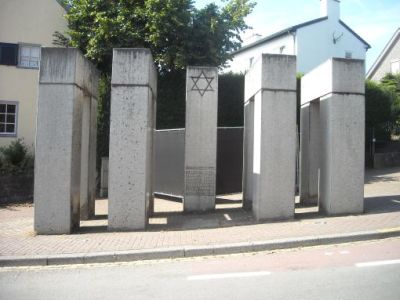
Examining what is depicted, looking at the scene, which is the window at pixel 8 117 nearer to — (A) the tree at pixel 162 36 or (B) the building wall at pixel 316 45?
(A) the tree at pixel 162 36

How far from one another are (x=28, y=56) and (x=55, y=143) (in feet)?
38.1

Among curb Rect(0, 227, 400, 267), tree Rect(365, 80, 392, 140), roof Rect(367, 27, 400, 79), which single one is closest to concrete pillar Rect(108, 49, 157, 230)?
curb Rect(0, 227, 400, 267)

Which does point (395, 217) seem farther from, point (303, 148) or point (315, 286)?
point (315, 286)

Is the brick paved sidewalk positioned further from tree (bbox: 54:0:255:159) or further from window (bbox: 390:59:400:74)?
window (bbox: 390:59:400:74)

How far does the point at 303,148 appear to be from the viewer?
12.6 m

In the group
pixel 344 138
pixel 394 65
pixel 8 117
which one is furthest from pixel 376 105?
pixel 394 65

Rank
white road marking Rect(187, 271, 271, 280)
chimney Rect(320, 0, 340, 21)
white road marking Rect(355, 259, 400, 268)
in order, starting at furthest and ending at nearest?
chimney Rect(320, 0, 340, 21), white road marking Rect(355, 259, 400, 268), white road marking Rect(187, 271, 271, 280)

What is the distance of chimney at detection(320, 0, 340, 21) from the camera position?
3244 cm

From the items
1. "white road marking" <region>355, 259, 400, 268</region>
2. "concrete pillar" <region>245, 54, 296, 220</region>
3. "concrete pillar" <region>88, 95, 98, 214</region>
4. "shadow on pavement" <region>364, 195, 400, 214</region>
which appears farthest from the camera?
"concrete pillar" <region>88, 95, 98, 214</region>

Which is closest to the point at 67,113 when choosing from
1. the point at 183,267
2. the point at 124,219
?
the point at 124,219

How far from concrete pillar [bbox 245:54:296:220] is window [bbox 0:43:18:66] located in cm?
1293

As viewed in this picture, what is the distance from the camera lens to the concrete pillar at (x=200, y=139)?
1190 cm

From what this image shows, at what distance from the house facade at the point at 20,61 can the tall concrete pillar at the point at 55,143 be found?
409 inches

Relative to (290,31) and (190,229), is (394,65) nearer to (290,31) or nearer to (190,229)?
(290,31)
